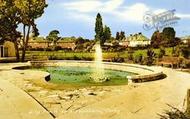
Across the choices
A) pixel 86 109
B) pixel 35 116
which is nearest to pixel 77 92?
pixel 86 109

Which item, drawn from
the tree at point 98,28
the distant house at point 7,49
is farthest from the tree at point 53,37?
the distant house at point 7,49

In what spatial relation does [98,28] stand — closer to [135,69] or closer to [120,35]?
[120,35]

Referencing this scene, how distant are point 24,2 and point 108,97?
24408mm

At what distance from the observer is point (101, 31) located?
87.4 metres

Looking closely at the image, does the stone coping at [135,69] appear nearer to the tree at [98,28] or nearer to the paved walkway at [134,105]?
the paved walkway at [134,105]

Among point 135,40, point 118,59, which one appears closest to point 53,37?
point 135,40

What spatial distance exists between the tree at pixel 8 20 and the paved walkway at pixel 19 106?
22.4m

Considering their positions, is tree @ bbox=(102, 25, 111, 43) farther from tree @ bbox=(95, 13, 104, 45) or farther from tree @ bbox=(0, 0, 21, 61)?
tree @ bbox=(0, 0, 21, 61)

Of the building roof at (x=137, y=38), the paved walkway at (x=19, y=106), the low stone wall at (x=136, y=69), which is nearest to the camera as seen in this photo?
the paved walkway at (x=19, y=106)

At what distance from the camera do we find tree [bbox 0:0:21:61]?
33.0 m

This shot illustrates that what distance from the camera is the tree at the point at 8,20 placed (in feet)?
108

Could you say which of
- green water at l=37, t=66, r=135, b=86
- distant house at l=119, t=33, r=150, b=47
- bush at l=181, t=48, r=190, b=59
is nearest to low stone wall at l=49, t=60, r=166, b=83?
green water at l=37, t=66, r=135, b=86

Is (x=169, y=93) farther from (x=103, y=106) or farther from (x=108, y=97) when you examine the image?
(x=103, y=106)

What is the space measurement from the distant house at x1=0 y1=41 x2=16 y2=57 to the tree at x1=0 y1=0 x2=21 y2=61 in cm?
756
